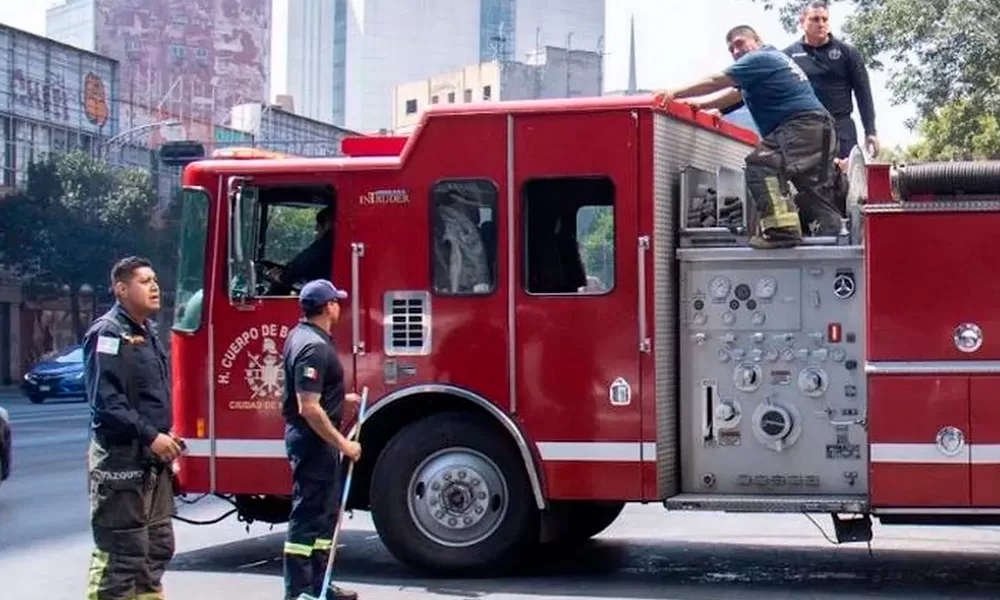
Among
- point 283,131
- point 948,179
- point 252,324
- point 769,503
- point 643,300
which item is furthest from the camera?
point 283,131

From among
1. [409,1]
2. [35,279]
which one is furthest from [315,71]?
[35,279]

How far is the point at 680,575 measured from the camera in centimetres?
1051

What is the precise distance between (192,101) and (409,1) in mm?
58932

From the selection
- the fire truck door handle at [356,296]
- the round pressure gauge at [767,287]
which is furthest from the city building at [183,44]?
the round pressure gauge at [767,287]

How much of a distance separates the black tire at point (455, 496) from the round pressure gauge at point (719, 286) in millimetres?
1606

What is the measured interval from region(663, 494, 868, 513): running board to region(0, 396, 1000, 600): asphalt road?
54 cm

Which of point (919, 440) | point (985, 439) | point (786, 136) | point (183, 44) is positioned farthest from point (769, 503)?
point (183, 44)

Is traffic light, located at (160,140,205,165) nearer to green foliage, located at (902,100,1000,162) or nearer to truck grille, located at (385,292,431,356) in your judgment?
green foliage, located at (902,100,1000,162)

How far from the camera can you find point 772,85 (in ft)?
32.8

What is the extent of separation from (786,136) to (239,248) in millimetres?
3663

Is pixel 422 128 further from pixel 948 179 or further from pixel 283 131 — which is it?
pixel 283 131

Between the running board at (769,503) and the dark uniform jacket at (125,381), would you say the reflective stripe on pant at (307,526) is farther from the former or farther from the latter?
→ the running board at (769,503)

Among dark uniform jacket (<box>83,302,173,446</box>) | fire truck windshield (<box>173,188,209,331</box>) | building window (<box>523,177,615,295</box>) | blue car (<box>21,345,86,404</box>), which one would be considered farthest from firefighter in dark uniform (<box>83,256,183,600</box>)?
blue car (<box>21,345,86,404</box>)

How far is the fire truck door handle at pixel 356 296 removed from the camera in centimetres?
1021
